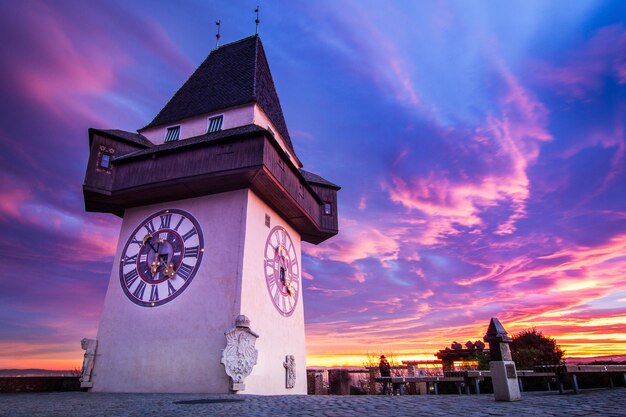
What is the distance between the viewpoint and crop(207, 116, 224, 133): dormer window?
14207 millimetres

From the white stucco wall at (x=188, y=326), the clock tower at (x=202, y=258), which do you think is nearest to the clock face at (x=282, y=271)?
the clock tower at (x=202, y=258)

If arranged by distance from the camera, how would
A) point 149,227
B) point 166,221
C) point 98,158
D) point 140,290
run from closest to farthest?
point 140,290, point 166,221, point 149,227, point 98,158

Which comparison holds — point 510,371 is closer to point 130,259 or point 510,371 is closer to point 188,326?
point 188,326

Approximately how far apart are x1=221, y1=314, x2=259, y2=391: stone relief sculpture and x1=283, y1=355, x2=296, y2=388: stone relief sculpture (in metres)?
3.17

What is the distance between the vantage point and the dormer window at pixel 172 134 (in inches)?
585

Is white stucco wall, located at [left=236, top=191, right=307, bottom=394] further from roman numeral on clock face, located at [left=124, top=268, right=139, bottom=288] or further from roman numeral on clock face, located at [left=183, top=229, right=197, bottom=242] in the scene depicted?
roman numeral on clock face, located at [left=124, top=268, right=139, bottom=288]

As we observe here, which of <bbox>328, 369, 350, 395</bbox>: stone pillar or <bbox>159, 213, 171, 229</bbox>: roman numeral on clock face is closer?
<bbox>159, 213, 171, 229</bbox>: roman numeral on clock face

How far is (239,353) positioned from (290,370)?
12.2 ft

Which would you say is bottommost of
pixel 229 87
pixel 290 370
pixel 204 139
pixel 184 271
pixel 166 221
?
pixel 290 370

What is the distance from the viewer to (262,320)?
11.7 m

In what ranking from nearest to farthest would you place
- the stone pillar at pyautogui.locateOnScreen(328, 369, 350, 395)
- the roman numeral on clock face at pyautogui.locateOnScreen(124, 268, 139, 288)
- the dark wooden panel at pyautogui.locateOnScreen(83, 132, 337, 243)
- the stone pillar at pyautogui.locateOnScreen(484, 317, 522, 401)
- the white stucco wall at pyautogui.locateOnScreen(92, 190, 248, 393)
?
the stone pillar at pyautogui.locateOnScreen(484, 317, 522, 401)
the white stucco wall at pyautogui.locateOnScreen(92, 190, 248, 393)
the dark wooden panel at pyautogui.locateOnScreen(83, 132, 337, 243)
the roman numeral on clock face at pyautogui.locateOnScreen(124, 268, 139, 288)
the stone pillar at pyautogui.locateOnScreen(328, 369, 350, 395)

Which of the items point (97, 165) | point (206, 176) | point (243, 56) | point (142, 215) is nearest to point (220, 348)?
point (206, 176)

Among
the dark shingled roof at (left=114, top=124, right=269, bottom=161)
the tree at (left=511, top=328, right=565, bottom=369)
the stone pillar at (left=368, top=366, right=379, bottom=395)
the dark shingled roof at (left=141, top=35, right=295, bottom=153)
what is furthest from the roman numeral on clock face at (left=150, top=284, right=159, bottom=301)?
the tree at (left=511, top=328, right=565, bottom=369)

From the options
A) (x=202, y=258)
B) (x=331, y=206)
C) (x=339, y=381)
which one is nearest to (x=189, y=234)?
(x=202, y=258)
